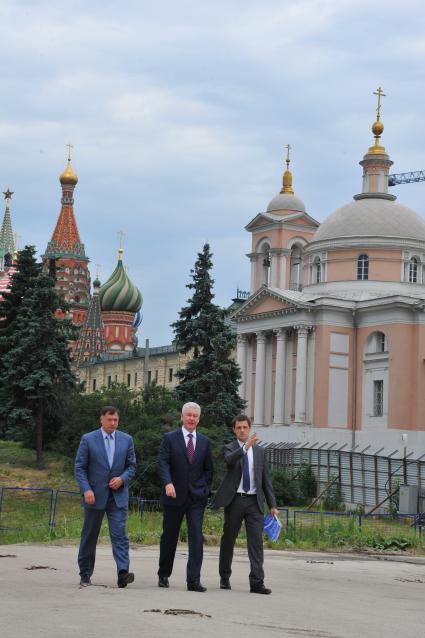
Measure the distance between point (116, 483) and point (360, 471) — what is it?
40.8 m

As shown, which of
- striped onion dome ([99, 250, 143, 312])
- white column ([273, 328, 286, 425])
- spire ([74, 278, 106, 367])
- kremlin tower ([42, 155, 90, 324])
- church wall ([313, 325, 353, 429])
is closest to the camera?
church wall ([313, 325, 353, 429])

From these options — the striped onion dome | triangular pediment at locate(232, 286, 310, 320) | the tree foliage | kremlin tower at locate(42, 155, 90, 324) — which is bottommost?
the tree foliage

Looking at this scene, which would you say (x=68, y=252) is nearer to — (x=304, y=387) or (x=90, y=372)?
(x=90, y=372)

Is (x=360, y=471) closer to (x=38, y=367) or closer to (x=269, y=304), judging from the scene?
(x=38, y=367)

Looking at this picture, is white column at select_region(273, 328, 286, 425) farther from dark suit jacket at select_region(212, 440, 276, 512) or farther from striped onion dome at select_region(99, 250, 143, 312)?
striped onion dome at select_region(99, 250, 143, 312)

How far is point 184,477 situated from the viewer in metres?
12.8

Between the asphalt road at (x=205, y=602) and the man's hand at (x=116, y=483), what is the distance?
37.6 inches

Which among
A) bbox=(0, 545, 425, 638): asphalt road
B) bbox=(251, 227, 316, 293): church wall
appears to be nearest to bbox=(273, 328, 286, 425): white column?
bbox=(251, 227, 316, 293): church wall

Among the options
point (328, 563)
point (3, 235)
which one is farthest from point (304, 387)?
point (3, 235)

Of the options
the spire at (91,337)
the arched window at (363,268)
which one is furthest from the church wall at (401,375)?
the spire at (91,337)

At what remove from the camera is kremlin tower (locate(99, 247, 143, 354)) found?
420 feet

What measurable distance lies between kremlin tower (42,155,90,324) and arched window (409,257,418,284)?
75180 mm

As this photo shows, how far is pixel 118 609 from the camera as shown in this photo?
10398 millimetres

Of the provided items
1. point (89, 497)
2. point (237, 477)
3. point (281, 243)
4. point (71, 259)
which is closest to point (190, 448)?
point (237, 477)
